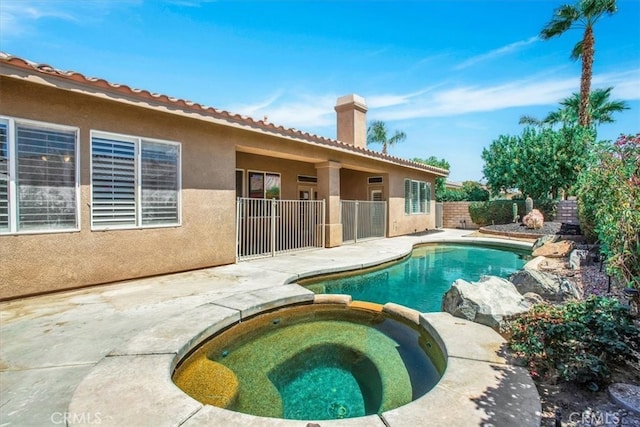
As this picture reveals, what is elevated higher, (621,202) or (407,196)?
(407,196)

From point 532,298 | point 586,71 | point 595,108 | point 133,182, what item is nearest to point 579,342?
point 532,298

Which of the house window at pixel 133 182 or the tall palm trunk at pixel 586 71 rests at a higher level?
the tall palm trunk at pixel 586 71

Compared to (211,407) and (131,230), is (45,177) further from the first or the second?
(211,407)

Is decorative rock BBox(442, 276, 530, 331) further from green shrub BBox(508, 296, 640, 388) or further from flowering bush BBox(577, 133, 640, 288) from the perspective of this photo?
flowering bush BBox(577, 133, 640, 288)

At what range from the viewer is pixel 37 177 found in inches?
206

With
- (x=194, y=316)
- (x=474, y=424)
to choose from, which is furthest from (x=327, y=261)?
(x=474, y=424)

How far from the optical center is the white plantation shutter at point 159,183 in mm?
6474

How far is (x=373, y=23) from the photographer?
10906mm

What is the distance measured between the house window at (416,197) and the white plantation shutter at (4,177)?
48.5 feet

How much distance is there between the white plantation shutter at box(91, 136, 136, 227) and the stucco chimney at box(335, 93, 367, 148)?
9.91 metres

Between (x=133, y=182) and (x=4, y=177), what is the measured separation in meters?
1.87

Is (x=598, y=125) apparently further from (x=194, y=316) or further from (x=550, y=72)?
(x=194, y=316)

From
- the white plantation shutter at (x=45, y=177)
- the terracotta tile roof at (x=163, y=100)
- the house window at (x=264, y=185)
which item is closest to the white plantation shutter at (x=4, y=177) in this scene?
the white plantation shutter at (x=45, y=177)

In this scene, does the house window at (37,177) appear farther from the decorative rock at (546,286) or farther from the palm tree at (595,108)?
the palm tree at (595,108)
